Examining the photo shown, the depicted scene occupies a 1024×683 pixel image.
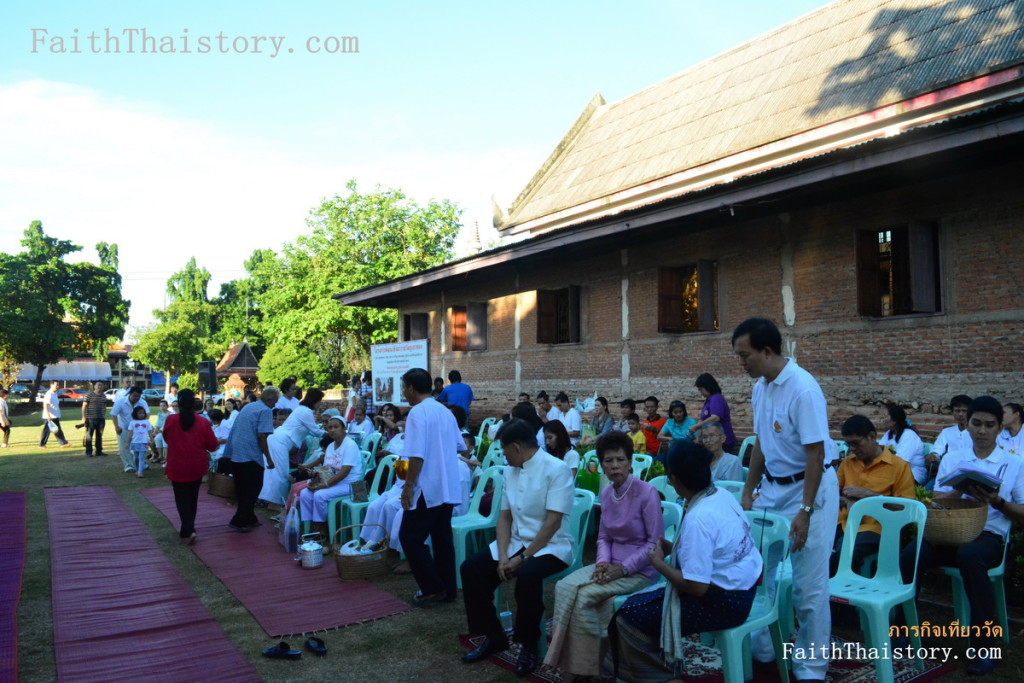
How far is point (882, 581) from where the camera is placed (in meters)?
4.21

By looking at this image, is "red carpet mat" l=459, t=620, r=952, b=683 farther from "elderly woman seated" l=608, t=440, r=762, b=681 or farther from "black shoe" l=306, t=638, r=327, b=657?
"black shoe" l=306, t=638, r=327, b=657

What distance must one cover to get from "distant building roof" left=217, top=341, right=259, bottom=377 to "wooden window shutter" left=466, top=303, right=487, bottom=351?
3888 centimetres

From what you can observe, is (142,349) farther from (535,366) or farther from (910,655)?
(910,655)

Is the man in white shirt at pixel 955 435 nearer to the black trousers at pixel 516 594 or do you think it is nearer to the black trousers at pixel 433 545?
the black trousers at pixel 516 594

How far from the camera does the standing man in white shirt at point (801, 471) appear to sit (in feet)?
11.9

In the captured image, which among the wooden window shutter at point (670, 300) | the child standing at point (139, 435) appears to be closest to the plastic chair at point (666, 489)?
the wooden window shutter at point (670, 300)

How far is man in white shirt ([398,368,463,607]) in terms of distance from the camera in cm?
554

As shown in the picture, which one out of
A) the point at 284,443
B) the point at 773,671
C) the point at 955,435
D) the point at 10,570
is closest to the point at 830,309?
the point at 955,435

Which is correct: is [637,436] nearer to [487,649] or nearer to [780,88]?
[487,649]

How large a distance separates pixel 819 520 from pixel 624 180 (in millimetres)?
14214

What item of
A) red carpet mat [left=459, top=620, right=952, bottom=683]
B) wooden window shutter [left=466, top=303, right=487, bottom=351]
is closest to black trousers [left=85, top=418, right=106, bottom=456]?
wooden window shutter [left=466, top=303, right=487, bottom=351]

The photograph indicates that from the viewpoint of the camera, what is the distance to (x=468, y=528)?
20.0ft

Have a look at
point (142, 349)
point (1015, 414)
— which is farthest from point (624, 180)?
point (142, 349)

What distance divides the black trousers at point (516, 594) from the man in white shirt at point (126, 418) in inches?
485
